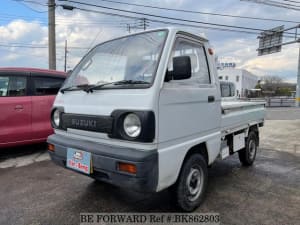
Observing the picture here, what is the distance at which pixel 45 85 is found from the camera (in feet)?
17.2

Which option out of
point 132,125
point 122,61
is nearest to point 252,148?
point 122,61

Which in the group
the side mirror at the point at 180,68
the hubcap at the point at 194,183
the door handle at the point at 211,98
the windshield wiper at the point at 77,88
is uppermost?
the side mirror at the point at 180,68

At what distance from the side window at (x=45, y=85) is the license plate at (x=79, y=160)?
2.88 metres

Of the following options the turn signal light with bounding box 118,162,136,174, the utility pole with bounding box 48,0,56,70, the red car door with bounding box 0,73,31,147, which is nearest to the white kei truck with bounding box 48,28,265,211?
the turn signal light with bounding box 118,162,136,174

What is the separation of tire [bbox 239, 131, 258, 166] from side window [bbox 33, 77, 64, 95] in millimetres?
3964

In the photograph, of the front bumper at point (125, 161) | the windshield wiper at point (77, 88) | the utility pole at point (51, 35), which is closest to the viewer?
the front bumper at point (125, 161)

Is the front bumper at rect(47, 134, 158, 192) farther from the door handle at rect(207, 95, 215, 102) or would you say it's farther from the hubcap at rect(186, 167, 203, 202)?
the door handle at rect(207, 95, 215, 102)

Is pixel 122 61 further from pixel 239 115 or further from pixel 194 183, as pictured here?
pixel 239 115

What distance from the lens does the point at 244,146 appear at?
14.7 ft

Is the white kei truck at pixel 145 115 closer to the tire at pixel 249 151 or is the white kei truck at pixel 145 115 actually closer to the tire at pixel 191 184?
the tire at pixel 191 184

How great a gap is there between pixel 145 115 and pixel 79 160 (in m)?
0.94

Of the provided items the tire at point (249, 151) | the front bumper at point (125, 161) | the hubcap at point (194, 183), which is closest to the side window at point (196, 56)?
the hubcap at point (194, 183)

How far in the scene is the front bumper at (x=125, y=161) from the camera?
217 centimetres

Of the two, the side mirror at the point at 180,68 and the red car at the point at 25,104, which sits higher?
the side mirror at the point at 180,68
